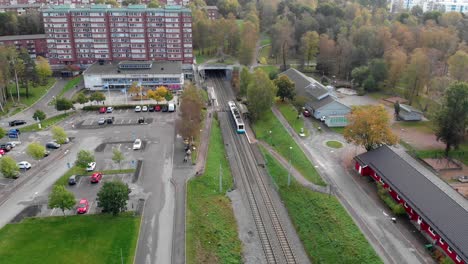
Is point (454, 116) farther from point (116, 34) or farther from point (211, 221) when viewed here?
point (116, 34)

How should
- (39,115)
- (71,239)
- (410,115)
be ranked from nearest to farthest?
(71,239) → (39,115) → (410,115)

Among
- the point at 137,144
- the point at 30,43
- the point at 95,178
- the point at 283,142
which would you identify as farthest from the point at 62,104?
the point at 30,43

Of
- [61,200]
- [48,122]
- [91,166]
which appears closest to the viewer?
[61,200]

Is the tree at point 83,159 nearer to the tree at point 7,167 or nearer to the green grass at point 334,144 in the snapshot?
the tree at point 7,167

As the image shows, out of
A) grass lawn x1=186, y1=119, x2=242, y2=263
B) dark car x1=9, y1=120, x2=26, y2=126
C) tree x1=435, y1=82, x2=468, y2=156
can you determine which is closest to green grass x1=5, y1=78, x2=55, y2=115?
dark car x1=9, y1=120, x2=26, y2=126

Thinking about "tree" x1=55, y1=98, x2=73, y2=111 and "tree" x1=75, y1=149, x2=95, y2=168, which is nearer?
"tree" x1=75, y1=149, x2=95, y2=168

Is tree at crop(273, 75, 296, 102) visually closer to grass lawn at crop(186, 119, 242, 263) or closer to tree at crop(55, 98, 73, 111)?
grass lawn at crop(186, 119, 242, 263)

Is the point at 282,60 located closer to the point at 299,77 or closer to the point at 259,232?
the point at 299,77
